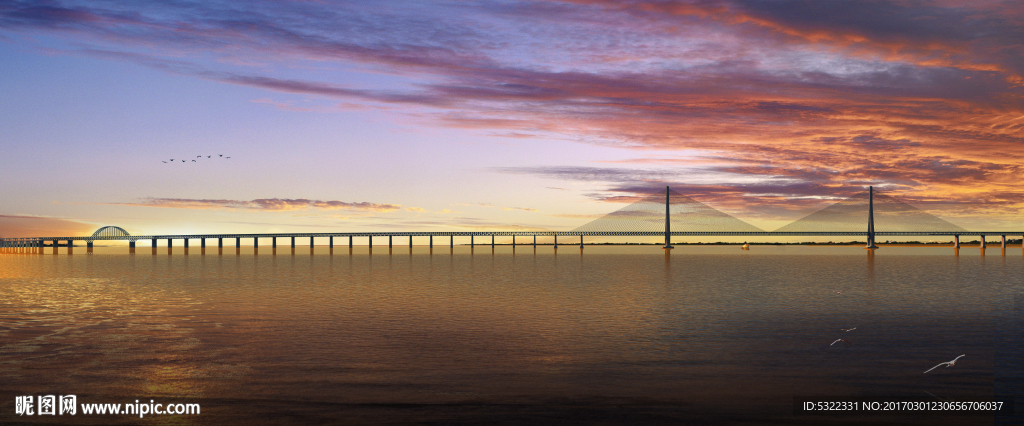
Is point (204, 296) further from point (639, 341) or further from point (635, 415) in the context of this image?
point (635, 415)

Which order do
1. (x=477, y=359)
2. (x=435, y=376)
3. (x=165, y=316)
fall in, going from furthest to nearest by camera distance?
(x=165, y=316), (x=477, y=359), (x=435, y=376)

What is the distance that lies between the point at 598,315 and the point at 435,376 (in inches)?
652

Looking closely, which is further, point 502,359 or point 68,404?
point 502,359

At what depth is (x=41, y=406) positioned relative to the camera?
1384 cm

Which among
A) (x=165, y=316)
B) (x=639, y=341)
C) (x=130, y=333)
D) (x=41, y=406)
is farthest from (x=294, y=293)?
(x=41, y=406)

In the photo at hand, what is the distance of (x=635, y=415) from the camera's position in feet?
43.3

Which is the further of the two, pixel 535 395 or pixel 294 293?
pixel 294 293

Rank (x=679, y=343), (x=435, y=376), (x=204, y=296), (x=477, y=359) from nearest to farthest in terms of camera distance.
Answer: (x=435, y=376) < (x=477, y=359) < (x=679, y=343) < (x=204, y=296)

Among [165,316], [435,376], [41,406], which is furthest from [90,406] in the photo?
A: [165,316]

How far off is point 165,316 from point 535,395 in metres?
23.7

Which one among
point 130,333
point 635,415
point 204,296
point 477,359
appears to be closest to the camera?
point 635,415

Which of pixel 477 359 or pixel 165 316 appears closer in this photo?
pixel 477 359

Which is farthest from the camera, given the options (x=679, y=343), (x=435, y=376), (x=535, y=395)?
(x=679, y=343)

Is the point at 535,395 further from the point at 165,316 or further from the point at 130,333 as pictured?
the point at 165,316
